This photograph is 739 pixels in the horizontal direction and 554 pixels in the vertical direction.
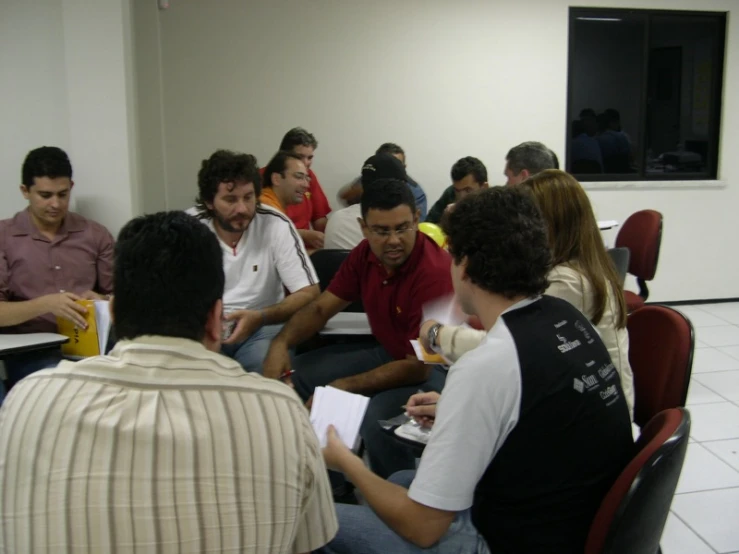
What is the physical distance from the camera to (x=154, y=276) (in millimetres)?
1085

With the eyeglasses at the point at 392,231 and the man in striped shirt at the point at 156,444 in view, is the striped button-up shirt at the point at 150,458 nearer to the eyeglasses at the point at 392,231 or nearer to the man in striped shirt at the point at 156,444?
the man in striped shirt at the point at 156,444

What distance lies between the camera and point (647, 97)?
18.5 ft

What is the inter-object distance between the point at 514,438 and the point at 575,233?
3.08 ft

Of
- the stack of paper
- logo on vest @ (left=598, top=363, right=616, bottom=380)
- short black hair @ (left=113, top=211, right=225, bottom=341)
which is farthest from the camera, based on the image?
the stack of paper

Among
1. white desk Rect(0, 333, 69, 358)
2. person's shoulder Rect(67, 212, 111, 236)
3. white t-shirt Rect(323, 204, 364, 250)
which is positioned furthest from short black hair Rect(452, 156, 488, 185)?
white desk Rect(0, 333, 69, 358)

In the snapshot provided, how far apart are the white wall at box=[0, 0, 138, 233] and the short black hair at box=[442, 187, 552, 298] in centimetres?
220

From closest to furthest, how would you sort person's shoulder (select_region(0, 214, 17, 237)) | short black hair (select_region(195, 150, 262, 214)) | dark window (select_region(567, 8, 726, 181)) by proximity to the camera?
short black hair (select_region(195, 150, 262, 214))
person's shoulder (select_region(0, 214, 17, 237))
dark window (select_region(567, 8, 726, 181))

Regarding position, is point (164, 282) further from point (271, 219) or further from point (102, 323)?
point (271, 219)

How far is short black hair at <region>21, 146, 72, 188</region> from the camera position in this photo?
2.79 meters

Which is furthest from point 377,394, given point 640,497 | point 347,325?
point 640,497

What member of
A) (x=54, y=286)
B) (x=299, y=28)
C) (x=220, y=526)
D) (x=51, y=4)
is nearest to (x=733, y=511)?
(x=220, y=526)

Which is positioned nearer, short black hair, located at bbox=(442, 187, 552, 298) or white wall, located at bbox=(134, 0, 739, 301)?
short black hair, located at bbox=(442, 187, 552, 298)

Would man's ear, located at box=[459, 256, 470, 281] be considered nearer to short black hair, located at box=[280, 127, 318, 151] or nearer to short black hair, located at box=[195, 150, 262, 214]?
short black hair, located at box=[195, 150, 262, 214]

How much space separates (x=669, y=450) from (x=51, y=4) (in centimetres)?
327
